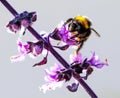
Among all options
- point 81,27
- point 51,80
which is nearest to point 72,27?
point 81,27

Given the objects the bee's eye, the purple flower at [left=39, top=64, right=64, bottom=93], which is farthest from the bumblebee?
the purple flower at [left=39, top=64, right=64, bottom=93]

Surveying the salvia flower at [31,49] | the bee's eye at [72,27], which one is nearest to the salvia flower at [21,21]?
the salvia flower at [31,49]

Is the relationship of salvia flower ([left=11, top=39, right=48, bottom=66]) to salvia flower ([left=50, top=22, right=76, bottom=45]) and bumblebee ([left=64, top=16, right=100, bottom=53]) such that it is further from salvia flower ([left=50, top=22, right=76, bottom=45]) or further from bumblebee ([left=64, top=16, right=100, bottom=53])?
bumblebee ([left=64, top=16, right=100, bottom=53])

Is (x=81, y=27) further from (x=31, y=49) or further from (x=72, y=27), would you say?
(x=31, y=49)

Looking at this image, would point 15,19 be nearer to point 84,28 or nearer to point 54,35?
point 54,35

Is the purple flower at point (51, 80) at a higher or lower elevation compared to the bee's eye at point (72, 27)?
lower

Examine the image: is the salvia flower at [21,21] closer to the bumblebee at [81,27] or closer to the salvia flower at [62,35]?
the salvia flower at [62,35]

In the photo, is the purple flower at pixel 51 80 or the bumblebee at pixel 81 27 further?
the bumblebee at pixel 81 27
